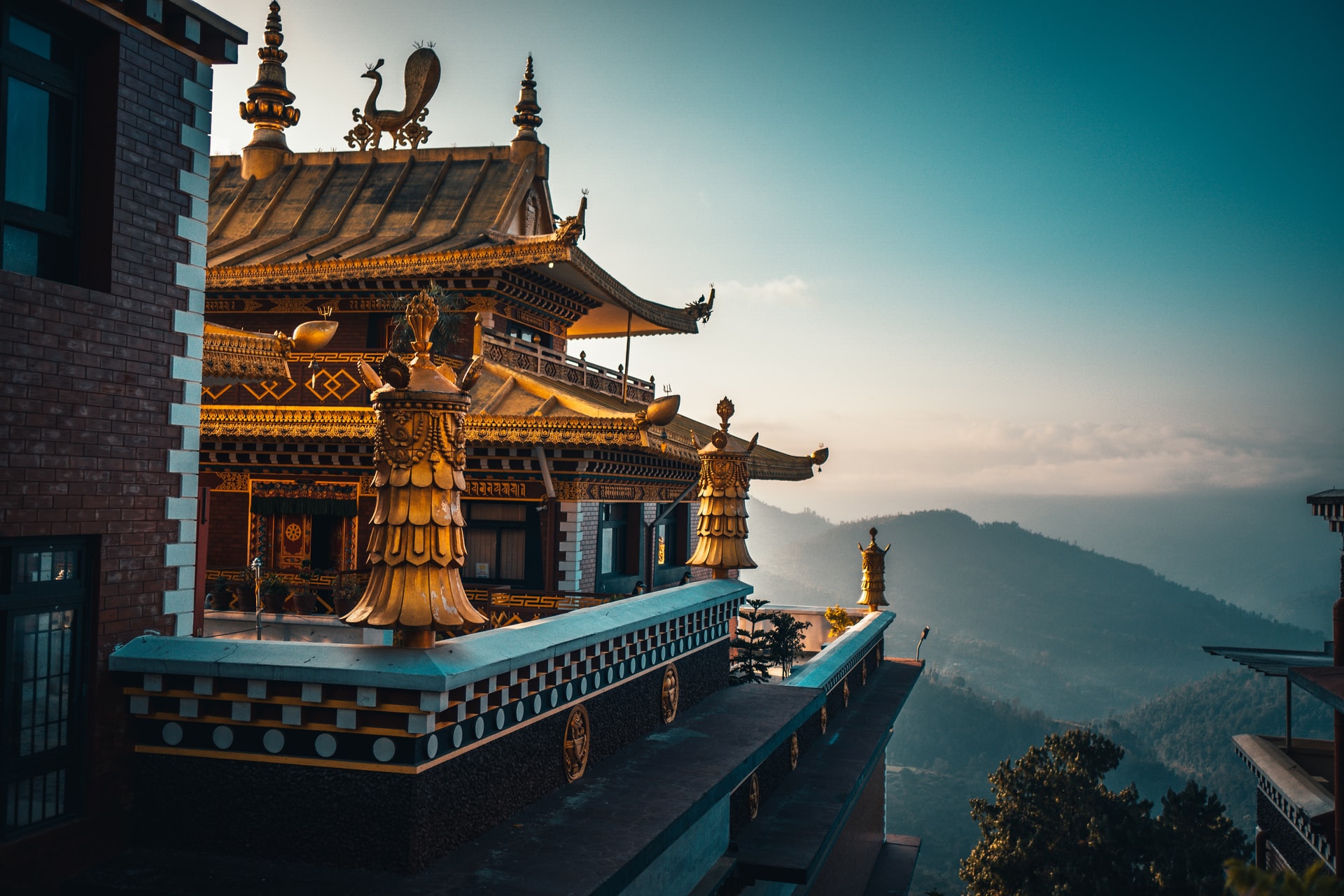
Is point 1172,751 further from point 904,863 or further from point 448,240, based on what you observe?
point 448,240

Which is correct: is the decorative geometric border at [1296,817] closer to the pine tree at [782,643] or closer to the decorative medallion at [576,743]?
the pine tree at [782,643]

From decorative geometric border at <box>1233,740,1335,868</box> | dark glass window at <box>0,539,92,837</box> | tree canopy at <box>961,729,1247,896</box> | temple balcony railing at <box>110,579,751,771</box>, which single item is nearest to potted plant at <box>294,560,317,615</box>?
temple balcony railing at <box>110,579,751,771</box>

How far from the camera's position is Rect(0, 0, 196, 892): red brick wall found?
17.9 feet

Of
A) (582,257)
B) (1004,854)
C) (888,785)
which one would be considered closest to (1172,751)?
(888,785)

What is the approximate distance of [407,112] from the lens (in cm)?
2292

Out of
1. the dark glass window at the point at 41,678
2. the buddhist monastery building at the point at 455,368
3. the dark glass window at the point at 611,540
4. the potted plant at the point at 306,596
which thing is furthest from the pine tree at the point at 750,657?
the dark glass window at the point at 41,678

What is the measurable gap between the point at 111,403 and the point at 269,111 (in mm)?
18803

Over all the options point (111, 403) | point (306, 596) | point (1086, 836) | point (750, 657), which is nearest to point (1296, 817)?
point (750, 657)

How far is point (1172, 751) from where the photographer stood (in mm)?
111688

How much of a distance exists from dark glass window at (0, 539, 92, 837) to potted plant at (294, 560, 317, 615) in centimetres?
1209

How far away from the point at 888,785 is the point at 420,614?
95.8 m

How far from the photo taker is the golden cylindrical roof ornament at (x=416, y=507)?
223 inches

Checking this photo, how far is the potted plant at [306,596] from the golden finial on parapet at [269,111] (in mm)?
9835

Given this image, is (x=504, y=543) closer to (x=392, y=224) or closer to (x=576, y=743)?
(x=392, y=224)
